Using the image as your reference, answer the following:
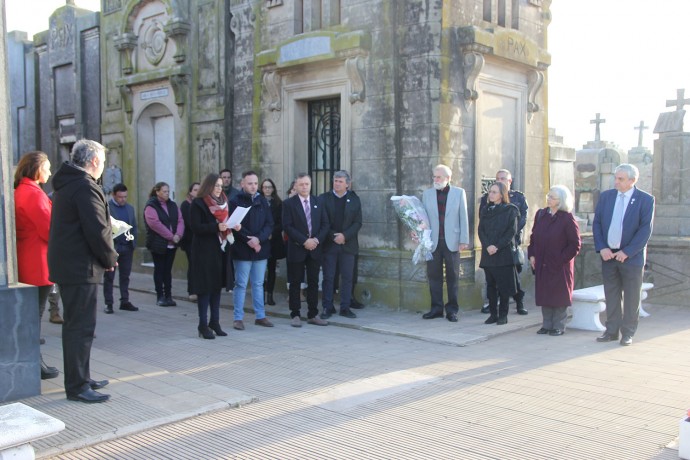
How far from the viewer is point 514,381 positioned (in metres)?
5.77

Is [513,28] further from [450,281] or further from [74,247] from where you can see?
[74,247]

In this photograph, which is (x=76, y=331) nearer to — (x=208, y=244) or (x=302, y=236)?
(x=208, y=244)

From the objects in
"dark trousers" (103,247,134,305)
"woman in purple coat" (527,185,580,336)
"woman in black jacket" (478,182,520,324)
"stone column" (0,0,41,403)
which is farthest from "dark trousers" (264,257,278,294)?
"stone column" (0,0,41,403)

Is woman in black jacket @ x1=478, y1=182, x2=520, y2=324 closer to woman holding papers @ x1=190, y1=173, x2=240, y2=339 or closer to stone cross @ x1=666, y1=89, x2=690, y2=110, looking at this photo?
woman holding papers @ x1=190, y1=173, x2=240, y2=339

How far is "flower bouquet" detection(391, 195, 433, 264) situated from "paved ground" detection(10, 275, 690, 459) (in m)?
0.91

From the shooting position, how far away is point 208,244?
745 centimetres

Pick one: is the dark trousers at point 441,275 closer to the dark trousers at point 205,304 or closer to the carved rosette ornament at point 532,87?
the dark trousers at point 205,304

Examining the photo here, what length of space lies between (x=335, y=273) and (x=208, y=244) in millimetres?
2015

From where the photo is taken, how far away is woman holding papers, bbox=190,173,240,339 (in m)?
7.38

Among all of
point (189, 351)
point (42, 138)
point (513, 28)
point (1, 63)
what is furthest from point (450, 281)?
point (42, 138)

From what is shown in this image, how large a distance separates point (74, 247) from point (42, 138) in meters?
13.2

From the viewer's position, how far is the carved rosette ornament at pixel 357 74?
9297 mm

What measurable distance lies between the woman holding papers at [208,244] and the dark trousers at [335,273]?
1.49m

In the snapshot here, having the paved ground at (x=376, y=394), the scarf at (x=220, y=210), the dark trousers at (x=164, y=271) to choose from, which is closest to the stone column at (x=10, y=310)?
the paved ground at (x=376, y=394)
